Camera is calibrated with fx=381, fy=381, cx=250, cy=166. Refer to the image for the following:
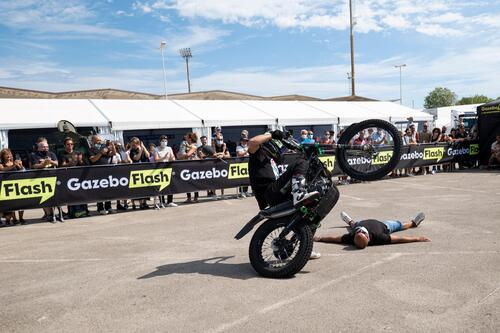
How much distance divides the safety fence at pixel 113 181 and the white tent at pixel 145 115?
7020mm

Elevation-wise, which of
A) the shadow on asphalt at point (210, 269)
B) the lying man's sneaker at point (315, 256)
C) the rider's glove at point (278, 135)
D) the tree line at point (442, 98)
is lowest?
the shadow on asphalt at point (210, 269)

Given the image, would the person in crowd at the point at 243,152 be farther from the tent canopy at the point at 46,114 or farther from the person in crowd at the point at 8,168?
the tent canopy at the point at 46,114

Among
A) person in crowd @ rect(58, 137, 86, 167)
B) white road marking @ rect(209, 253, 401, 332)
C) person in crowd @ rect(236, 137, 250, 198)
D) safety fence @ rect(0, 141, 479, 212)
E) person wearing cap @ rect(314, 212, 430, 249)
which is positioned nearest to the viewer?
white road marking @ rect(209, 253, 401, 332)

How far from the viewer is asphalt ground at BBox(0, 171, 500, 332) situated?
3.46 metres

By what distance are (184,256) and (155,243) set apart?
43.7 inches

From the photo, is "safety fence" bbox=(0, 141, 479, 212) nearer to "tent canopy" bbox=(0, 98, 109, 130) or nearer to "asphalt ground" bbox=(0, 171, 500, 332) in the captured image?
"asphalt ground" bbox=(0, 171, 500, 332)

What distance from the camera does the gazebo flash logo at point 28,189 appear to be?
8922 mm

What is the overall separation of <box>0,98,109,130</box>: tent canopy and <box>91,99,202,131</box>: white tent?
538 millimetres

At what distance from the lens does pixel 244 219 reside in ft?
27.1

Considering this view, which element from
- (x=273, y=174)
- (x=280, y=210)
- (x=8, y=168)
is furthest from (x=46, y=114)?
(x=280, y=210)

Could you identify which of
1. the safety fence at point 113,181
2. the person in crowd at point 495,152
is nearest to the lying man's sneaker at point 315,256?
the safety fence at point 113,181

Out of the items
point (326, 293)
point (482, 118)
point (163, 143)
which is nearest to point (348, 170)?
point (326, 293)

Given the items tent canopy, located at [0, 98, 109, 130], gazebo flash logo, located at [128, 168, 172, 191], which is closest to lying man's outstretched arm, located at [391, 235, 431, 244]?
gazebo flash logo, located at [128, 168, 172, 191]

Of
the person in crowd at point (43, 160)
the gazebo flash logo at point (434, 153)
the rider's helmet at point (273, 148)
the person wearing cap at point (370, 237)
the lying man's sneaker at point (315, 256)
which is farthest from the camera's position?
the gazebo flash logo at point (434, 153)
